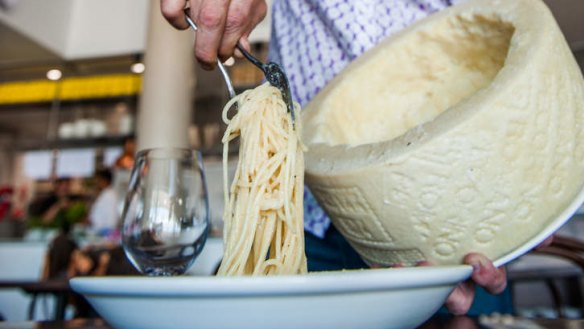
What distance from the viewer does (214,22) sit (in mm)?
546

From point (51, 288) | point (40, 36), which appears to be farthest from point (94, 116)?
point (51, 288)

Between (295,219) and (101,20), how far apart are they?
4656mm

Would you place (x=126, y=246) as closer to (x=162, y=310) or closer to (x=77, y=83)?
(x=162, y=310)

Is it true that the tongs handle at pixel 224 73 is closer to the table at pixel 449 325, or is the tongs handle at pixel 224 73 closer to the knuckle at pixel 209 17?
the knuckle at pixel 209 17

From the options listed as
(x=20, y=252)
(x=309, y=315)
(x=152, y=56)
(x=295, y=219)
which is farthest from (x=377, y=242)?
(x=20, y=252)

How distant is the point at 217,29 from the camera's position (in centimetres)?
55

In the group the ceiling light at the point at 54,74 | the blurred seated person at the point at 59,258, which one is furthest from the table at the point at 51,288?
the ceiling light at the point at 54,74

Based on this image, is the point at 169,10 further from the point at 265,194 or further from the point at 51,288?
the point at 51,288

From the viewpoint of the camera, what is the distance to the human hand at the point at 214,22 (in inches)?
21.5

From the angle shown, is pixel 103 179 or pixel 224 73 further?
pixel 103 179

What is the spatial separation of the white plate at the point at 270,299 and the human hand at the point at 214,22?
1.08 ft

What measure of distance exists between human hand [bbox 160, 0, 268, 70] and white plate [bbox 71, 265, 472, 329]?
0.33m

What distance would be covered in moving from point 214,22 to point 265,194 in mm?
205

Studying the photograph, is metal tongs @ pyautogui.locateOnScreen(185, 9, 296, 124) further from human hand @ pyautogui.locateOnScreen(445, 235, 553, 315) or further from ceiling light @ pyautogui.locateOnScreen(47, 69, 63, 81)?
ceiling light @ pyautogui.locateOnScreen(47, 69, 63, 81)
